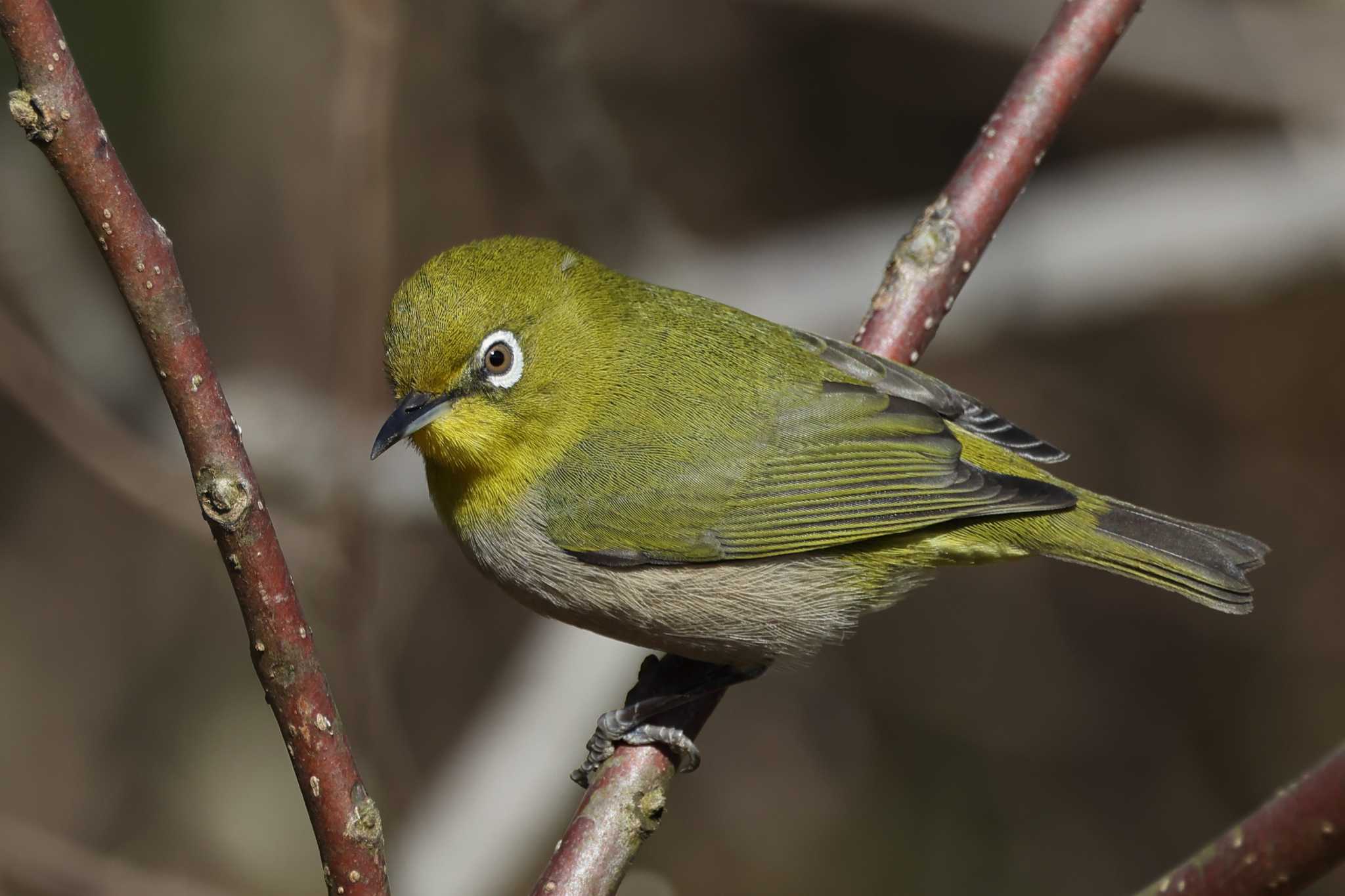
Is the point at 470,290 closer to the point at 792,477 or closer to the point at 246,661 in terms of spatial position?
the point at 792,477

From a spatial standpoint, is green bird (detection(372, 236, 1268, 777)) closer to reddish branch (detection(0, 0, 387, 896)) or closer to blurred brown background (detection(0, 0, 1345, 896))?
reddish branch (detection(0, 0, 387, 896))

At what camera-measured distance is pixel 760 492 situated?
434cm

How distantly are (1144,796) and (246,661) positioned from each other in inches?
221

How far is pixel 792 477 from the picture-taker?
14.4 ft

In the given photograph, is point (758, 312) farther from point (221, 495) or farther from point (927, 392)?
point (221, 495)

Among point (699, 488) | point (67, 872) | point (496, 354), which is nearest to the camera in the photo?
point (496, 354)

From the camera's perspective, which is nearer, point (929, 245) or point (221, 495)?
point (221, 495)

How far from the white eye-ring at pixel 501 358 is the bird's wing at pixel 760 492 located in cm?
33

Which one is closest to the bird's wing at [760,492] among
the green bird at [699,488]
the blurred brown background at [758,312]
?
the green bird at [699,488]

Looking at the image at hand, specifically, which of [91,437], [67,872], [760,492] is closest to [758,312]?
[760,492]

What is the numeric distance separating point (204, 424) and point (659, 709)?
218cm

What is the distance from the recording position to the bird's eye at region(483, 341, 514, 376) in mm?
4156

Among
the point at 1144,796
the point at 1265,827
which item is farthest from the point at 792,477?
the point at 1144,796

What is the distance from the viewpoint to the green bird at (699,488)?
4.20m
